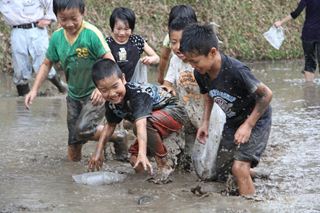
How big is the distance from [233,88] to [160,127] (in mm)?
858

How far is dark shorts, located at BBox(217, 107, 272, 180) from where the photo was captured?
489 centimetres

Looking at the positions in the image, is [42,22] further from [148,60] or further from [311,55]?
[311,55]

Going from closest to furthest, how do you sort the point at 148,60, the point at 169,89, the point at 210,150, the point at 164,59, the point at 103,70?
the point at 103,70, the point at 210,150, the point at 169,89, the point at 148,60, the point at 164,59

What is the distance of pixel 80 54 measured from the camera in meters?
5.78

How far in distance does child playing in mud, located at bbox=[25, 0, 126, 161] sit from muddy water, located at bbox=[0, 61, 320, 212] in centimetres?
32

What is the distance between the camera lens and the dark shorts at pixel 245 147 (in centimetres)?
489

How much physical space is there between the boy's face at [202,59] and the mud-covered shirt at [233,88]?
85 mm

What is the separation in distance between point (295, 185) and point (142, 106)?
1295 mm

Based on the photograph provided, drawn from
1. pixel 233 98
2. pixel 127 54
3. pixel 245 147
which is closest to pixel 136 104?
pixel 233 98

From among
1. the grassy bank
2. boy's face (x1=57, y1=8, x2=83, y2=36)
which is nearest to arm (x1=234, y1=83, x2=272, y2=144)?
boy's face (x1=57, y1=8, x2=83, y2=36)

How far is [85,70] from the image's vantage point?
585 centimetres

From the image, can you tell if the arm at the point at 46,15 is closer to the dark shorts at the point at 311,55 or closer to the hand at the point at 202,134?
the dark shorts at the point at 311,55

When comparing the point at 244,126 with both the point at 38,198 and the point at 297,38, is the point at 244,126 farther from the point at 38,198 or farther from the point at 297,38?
the point at 297,38

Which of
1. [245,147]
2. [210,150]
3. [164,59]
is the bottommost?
[210,150]
